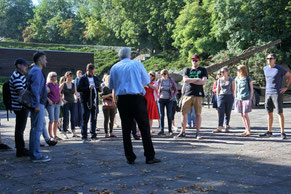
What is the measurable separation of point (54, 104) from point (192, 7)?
3520 centimetres

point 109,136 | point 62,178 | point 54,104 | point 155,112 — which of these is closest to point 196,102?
point 155,112

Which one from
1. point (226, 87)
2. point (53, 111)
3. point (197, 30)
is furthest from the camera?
point (197, 30)

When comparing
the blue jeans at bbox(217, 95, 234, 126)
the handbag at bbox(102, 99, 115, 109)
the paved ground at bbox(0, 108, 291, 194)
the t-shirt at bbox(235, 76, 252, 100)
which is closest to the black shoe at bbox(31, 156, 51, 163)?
the paved ground at bbox(0, 108, 291, 194)

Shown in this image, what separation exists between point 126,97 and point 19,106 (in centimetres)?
224

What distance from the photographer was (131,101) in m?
6.14

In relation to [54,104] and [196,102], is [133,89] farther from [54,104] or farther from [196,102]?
[54,104]

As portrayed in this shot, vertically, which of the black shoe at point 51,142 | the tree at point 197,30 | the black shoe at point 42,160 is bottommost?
the black shoe at point 42,160

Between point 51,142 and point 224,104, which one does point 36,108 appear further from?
point 224,104

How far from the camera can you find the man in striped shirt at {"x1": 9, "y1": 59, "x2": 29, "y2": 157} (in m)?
7.12

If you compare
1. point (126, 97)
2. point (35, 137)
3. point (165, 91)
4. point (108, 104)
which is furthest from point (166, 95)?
point (35, 137)

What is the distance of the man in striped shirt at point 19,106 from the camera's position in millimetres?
7125

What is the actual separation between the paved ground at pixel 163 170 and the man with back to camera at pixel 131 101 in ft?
0.86

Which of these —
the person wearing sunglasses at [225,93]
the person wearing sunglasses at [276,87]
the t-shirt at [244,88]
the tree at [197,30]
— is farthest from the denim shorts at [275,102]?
the tree at [197,30]

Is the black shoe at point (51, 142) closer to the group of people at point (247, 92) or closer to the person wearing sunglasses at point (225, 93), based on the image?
the group of people at point (247, 92)
